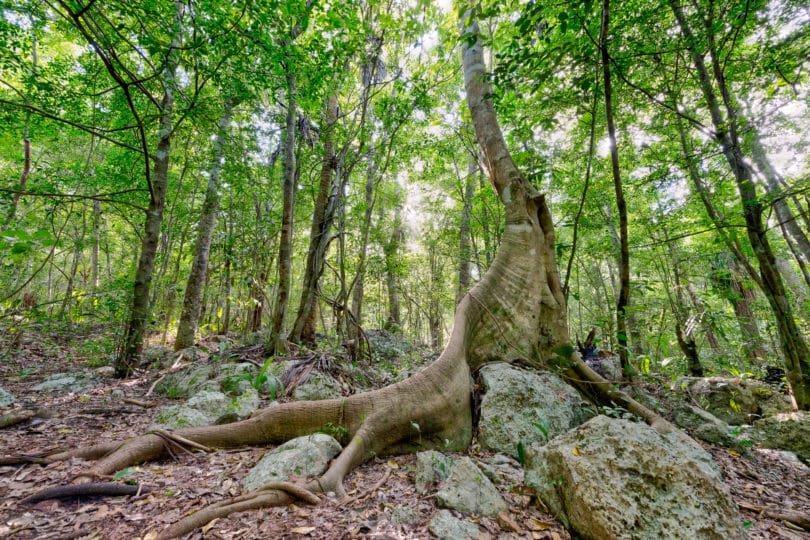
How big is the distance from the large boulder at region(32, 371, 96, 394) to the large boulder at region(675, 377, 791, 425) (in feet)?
30.9

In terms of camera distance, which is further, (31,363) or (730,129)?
(31,363)

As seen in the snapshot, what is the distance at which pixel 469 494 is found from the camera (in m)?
2.09

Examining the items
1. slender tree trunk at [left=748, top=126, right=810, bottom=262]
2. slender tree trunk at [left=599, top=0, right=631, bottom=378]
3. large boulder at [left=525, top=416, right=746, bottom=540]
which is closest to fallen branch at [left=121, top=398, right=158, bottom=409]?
large boulder at [left=525, top=416, right=746, bottom=540]

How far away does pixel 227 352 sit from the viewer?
5891 millimetres

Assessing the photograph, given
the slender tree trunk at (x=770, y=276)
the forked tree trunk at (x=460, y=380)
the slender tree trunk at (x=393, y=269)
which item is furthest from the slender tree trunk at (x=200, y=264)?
the slender tree trunk at (x=770, y=276)

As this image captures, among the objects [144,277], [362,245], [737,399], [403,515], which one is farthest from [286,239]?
[737,399]

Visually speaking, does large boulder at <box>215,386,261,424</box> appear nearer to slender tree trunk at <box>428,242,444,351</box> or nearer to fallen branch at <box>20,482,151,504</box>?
fallen branch at <box>20,482,151,504</box>

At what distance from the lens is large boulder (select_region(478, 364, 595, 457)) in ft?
10.1

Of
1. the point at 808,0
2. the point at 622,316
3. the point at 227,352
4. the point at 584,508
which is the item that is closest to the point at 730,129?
the point at 808,0

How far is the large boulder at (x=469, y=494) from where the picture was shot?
203cm

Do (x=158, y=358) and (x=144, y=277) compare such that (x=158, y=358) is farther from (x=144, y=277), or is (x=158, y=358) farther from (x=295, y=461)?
(x=295, y=461)

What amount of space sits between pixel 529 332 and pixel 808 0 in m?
5.20

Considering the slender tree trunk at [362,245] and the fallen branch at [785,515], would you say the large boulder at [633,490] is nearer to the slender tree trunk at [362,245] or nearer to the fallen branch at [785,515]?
the fallen branch at [785,515]

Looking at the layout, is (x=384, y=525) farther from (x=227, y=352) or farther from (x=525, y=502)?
(x=227, y=352)
